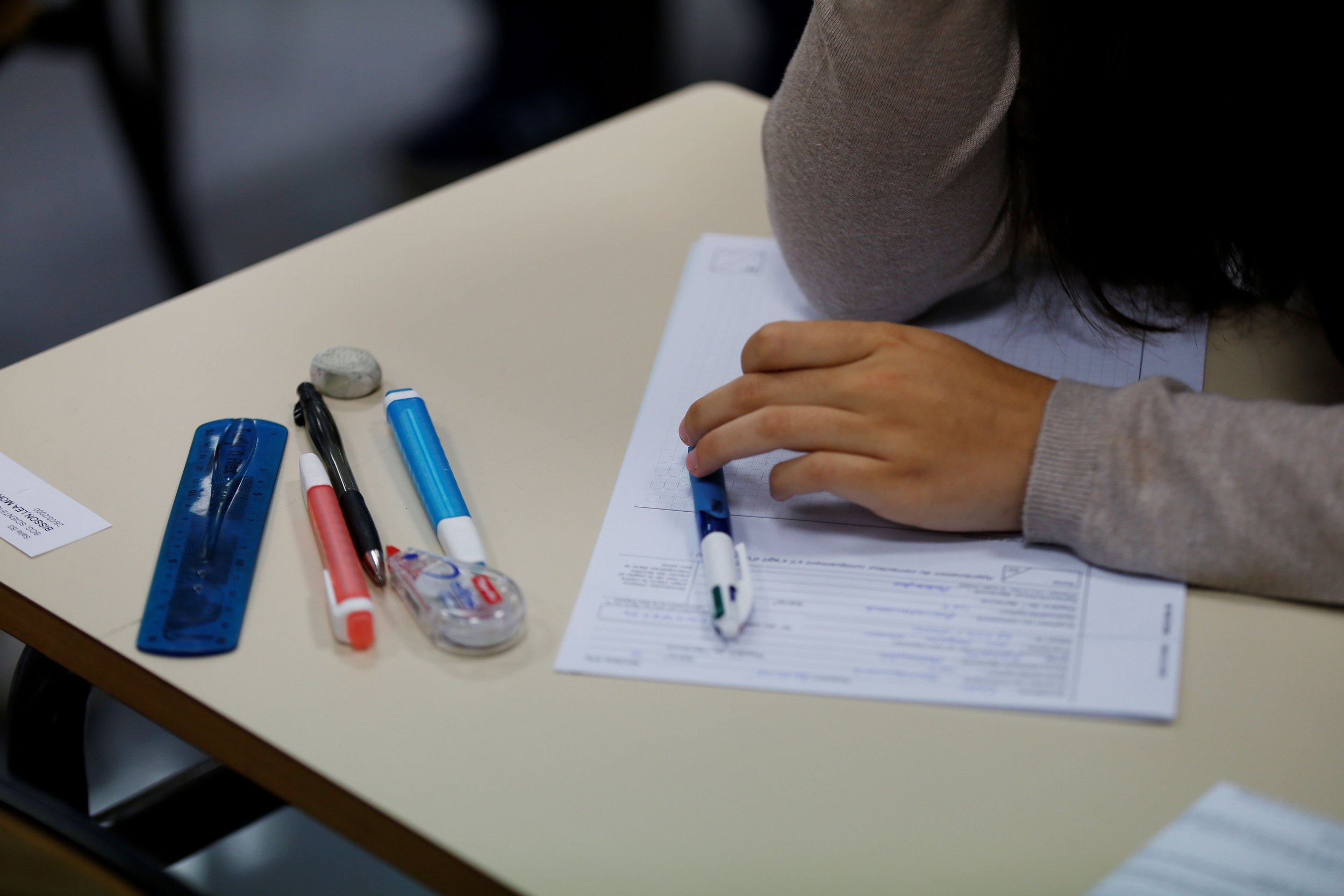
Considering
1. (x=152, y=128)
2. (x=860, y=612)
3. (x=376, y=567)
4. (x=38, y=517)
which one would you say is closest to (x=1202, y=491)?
(x=860, y=612)

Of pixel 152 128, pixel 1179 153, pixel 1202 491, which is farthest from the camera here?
pixel 152 128

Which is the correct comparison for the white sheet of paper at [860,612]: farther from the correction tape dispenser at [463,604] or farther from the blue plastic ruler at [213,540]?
the blue plastic ruler at [213,540]

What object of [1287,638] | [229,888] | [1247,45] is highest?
[1247,45]

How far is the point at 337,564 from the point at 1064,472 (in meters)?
0.36

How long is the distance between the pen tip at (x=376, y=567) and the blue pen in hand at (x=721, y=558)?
0.16 metres

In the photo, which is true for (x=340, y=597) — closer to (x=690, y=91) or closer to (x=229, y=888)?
(x=229, y=888)

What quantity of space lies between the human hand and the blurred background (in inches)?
60.0

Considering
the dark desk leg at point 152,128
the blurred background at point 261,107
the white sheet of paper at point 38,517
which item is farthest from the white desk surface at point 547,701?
the dark desk leg at point 152,128

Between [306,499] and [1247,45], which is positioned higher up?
[1247,45]

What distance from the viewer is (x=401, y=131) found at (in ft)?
7.66

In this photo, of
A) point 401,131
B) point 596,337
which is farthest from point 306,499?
point 401,131

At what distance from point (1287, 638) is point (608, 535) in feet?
1.07

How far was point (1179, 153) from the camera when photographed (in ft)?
2.11

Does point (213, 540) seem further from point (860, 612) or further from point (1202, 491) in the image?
point (1202, 491)
